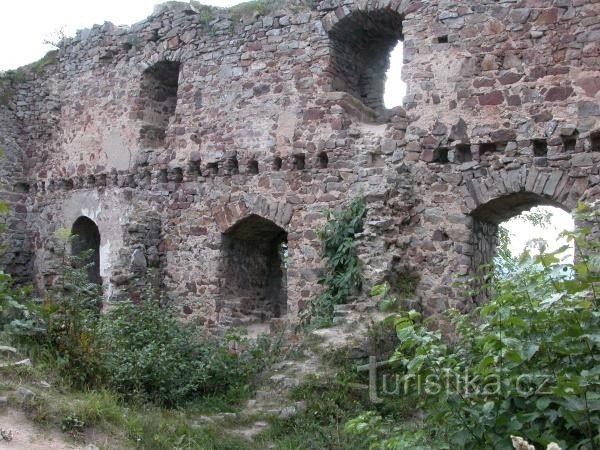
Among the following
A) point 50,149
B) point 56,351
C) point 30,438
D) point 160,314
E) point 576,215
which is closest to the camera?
point 576,215

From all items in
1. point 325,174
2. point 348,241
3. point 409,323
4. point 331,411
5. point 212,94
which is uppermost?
point 212,94

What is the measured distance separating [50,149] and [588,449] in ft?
39.0

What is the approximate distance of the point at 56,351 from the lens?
5762 mm

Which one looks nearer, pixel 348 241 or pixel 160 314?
pixel 160 314

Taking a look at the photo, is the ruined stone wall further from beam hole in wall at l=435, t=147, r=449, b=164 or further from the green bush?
beam hole in wall at l=435, t=147, r=449, b=164

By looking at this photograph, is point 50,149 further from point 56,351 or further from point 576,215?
point 576,215

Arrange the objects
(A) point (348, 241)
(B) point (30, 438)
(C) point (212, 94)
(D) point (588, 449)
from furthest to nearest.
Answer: (C) point (212, 94), (A) point (348, 241), (B) point (30, 438), (D) point (588, 449)

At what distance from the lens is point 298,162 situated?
955cm

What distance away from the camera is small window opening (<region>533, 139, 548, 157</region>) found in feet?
25.1

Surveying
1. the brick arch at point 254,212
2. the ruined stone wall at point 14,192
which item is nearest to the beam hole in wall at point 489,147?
the brick arch at point 254,212

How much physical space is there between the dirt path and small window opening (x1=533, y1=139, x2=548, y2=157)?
5.63 meters

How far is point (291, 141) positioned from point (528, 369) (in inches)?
254

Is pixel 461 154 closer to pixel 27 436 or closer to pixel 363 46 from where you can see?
pixel 363 46

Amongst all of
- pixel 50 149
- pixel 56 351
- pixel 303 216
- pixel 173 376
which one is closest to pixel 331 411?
pixel 173 376
